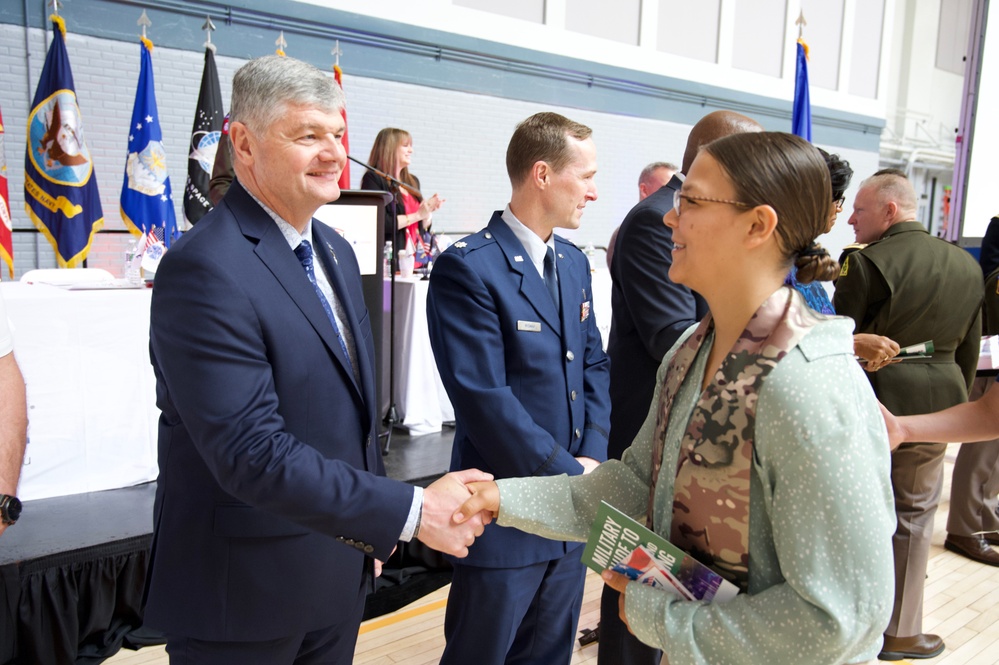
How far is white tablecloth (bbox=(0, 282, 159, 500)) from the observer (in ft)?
9.98

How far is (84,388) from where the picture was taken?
3.16m

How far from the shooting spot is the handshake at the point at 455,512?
1.48 meters

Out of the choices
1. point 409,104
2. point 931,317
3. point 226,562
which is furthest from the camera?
point 409,104

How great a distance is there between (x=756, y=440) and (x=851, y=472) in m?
0.12

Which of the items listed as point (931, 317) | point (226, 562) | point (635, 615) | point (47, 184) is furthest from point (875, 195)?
point (47, 184)

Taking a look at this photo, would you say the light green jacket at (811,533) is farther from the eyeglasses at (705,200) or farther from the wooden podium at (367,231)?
the wooden podium at (367,231)

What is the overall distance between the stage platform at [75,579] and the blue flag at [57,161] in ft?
9.11

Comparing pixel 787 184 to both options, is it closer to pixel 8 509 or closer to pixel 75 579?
pixel 8 509

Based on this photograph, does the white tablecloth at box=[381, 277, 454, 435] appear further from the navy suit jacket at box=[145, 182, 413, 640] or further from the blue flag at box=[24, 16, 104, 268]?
the navy suit jacket at box=[145, 182, 413, 640]

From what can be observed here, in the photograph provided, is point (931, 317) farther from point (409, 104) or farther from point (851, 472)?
point (409, 104)

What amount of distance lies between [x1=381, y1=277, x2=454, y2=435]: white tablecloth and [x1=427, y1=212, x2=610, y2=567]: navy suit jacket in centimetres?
244

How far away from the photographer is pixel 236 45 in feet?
21.8

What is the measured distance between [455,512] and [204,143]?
4.68 m

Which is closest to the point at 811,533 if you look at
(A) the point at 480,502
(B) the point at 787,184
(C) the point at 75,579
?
(B) the point at 787,184
